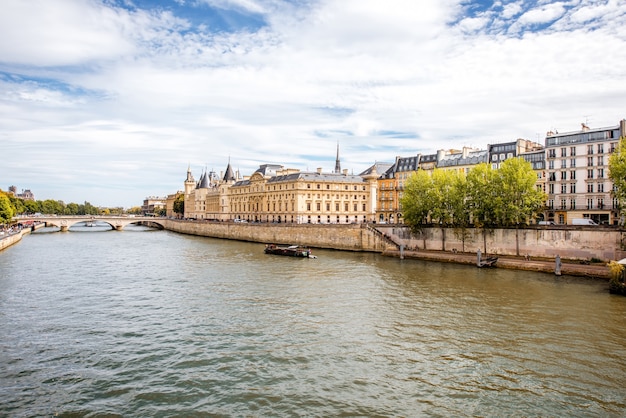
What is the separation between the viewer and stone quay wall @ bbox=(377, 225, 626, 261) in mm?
38031

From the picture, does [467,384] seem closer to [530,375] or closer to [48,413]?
[530,375]

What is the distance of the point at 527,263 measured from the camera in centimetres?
3844

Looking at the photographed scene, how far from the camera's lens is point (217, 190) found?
4643 inches

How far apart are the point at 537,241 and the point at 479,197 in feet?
22.5

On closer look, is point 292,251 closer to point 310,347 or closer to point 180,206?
point 310,347

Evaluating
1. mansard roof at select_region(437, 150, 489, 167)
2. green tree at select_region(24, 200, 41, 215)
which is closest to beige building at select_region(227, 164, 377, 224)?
mansard roof at select_region(437, 150, 489, 167)

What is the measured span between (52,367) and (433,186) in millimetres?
43221

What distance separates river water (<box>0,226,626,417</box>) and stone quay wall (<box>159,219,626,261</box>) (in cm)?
744

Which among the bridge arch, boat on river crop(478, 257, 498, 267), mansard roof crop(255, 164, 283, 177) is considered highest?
mansard roof crop(255, 164, 283, 177)

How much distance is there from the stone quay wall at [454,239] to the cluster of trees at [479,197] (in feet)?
4.48

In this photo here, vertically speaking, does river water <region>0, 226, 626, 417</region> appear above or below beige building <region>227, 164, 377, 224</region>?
below

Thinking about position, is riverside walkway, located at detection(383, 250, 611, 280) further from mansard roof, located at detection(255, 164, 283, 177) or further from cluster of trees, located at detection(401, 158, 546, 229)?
mansard roof, located at detection(255, 164, 283, 177)

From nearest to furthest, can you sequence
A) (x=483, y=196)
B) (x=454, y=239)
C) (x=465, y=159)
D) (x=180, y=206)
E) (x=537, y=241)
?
1. (x=537, y=241)
2. (x=483, y=196)
3. (x=454, y=239)
4. (x=465, y=159)
5. (x=180, y=206)

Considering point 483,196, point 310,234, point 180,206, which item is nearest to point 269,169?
point 310,234
